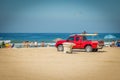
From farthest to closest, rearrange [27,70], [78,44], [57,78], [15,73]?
1. [78,44]
2. [27,70]
3. [15,73]
4. [57,78]

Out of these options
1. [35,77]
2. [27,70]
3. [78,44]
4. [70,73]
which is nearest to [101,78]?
[70,73]

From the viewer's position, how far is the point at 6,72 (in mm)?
8562

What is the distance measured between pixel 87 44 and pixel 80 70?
7987mm

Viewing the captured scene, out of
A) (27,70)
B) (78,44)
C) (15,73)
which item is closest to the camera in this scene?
(15,73)

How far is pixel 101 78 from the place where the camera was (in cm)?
768

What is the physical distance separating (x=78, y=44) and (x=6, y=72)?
8.86m

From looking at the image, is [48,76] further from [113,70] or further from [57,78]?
[113,70]

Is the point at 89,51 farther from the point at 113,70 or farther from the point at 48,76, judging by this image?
the point at 48,76

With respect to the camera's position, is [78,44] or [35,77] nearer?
[35,77]

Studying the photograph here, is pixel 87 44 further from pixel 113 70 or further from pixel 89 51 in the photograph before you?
pixel 113 70

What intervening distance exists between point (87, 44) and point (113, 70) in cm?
789

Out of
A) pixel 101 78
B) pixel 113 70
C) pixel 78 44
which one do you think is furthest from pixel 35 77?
pixel 78 44

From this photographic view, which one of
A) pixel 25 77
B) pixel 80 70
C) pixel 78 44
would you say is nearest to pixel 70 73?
pixel 80 70

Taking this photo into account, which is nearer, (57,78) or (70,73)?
(57,78)
